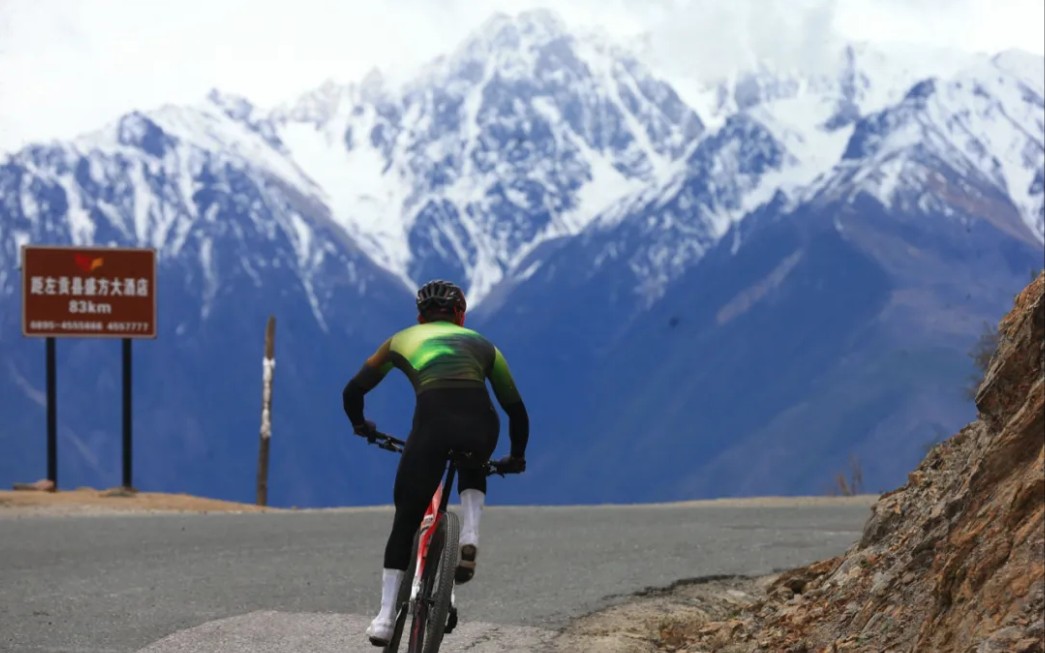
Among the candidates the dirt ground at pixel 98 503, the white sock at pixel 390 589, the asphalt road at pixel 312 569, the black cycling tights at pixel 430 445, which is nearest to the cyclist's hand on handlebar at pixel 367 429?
the black cycling tights at pixel 430 445

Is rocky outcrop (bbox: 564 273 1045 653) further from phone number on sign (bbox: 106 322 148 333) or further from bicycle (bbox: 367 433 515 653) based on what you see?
phone number on sign (bbox: 106 322 148 333)

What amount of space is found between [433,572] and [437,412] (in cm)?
70

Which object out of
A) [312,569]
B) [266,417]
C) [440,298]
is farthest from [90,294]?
[440,298]

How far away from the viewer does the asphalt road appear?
10148 mm

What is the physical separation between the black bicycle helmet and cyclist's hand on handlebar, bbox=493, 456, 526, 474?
712mm

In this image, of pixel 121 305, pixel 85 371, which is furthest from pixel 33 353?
Answer: pixel 121 305

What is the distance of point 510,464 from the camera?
7676 mm

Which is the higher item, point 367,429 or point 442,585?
point 367,429

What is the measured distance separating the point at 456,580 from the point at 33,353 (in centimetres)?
19111

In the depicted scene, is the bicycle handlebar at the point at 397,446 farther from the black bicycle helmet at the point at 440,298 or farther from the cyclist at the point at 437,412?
the black bicycle helmet at the point at 440,298

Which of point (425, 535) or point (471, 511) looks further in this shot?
point (471, 511)

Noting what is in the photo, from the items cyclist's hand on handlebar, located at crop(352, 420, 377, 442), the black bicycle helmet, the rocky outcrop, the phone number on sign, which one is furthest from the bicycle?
the phone number on sign

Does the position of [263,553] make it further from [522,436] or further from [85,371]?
[85,371]

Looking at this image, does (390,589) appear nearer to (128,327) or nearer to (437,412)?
(437,412)
